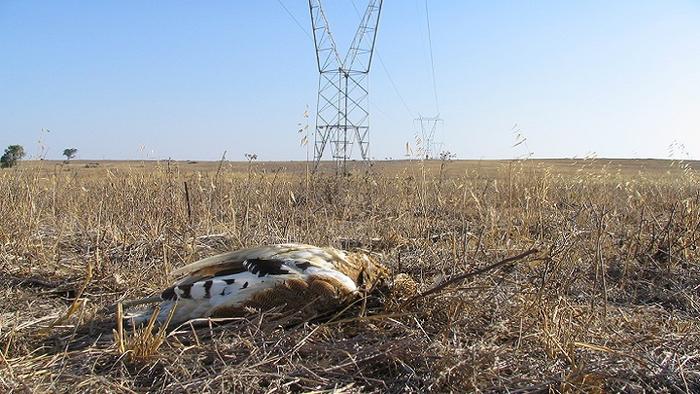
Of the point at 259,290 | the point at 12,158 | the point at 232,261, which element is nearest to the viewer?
the point at 259,290

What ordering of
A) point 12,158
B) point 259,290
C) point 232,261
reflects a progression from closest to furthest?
point 259,290 < point 232,261 < point 12,158

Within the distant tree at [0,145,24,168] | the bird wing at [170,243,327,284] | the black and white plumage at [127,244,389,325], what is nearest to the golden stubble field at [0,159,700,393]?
the black and white plumage at [127,244,389,325]

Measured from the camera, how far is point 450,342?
2.02 meters

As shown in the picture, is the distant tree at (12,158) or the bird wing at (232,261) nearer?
the bird wing at (232,261)

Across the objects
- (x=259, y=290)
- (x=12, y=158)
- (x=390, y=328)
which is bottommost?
(x=390, y=328)

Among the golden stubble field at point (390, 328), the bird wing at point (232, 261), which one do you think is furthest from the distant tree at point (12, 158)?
the bird wing at point (232, 261)

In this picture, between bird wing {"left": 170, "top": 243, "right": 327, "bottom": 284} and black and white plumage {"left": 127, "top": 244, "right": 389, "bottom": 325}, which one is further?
bird wing {"left": 170, "top": 243, "right": 327, "bottom": 284}

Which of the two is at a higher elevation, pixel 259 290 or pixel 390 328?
pixel 259 290

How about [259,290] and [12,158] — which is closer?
[259,290]

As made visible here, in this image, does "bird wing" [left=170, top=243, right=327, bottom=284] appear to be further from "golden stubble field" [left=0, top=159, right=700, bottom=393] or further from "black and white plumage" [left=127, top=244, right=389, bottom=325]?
"golden stubble field" [left=0, top=159, right=700, bottom=393]

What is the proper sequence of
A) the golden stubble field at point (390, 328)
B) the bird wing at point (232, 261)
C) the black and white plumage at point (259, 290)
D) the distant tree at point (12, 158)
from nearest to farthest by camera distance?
1. the golden stubble field at point (390, 328)
2. the black and white plumage at point (259, 290)
3. the bird wing at point (232, 261)
4. the distant tree at point (12, 158)

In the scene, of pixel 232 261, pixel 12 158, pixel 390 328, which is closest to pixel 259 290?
pixel 232 261

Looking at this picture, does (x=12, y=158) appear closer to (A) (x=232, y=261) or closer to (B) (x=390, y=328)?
(A) (x=232, y=261)

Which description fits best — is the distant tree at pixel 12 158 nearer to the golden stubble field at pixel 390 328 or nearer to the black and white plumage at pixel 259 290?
the golden stubble field at pixel 390 328
